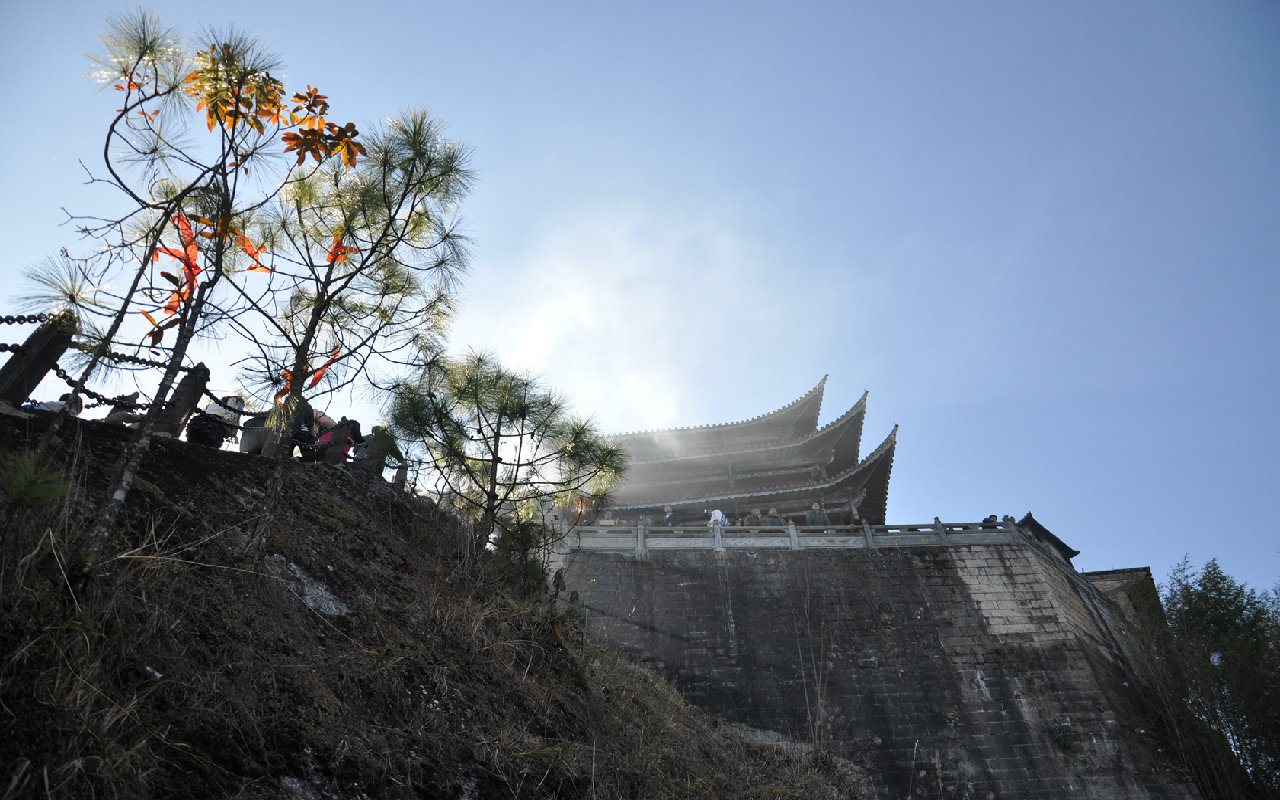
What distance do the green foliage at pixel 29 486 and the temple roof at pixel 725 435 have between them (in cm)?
1581

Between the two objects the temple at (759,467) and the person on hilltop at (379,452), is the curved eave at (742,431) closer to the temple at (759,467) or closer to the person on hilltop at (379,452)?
the temple at (759,467)

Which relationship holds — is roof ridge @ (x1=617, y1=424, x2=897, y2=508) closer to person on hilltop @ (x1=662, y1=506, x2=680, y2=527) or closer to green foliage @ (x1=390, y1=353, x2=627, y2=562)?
person on hilltop @ (x1=662, y1=506, x2=680, y2=527)

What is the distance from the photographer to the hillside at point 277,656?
2.03 metres

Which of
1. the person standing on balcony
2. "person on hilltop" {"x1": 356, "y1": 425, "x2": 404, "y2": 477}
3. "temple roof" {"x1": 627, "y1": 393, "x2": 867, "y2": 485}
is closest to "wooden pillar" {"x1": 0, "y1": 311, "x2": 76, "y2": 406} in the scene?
"person on hilltop" {"x1": 356, "y1": 425, "x2": 404, "y2": 477}

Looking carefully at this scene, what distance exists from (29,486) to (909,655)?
36.6 feet

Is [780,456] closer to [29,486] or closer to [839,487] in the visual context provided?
[839,487]

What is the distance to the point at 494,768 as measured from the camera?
10.2 ft

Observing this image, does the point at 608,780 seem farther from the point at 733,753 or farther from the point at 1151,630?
the point at 1151,630

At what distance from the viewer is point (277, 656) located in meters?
2.84

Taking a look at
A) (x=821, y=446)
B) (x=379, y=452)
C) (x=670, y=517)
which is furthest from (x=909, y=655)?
(x=379, y=452)

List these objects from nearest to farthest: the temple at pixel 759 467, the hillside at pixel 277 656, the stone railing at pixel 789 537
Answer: the hillside at pixel 277 656 < the stone railing at pixel 789 537 < the temple at pixel 759 467

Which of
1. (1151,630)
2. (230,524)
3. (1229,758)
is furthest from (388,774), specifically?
(1151,630)

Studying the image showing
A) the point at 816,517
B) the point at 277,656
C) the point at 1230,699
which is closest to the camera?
the point at 277,656

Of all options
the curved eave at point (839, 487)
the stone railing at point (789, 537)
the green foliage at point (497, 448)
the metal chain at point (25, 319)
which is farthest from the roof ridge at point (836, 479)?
the metal chain at point (25, 319)
